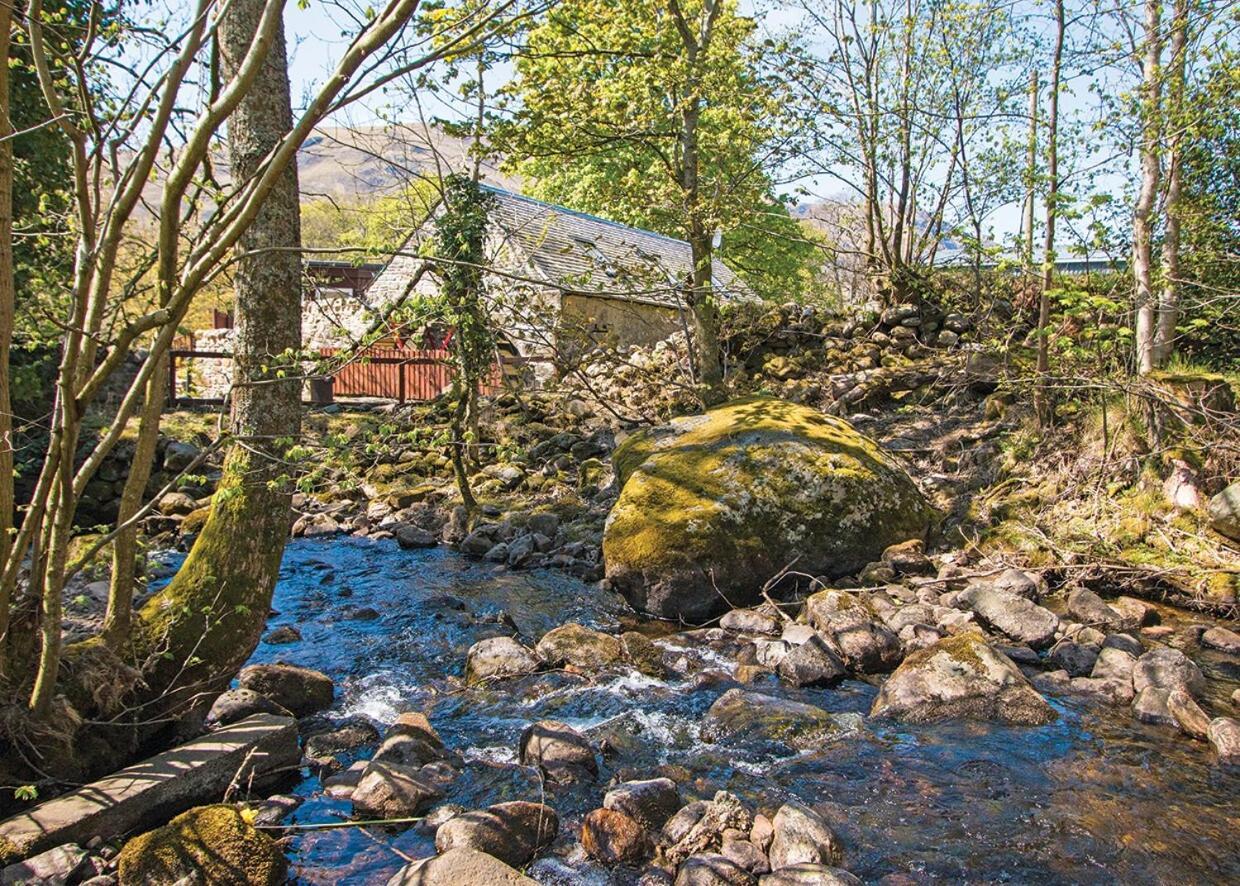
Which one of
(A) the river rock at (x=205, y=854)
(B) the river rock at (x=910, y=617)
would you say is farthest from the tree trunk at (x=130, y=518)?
(B) the river rock at (x=910, y=617)

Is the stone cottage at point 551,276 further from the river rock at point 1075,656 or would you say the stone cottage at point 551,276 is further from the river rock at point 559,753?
the river rock at point 1075,656

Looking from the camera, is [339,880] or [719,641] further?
[719,641]

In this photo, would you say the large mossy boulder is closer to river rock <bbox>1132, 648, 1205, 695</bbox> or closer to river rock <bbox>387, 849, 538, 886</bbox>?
river rock <bbox>1132, 648, 1205, 695</bbox>

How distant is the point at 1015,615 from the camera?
276 inches

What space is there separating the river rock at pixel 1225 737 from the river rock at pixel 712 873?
3.21 m

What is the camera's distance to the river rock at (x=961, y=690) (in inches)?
218

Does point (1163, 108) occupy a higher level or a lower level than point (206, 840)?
higher

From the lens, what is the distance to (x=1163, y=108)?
29.2 feet

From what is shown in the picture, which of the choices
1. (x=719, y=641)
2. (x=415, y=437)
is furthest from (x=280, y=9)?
(x=719, y=641)

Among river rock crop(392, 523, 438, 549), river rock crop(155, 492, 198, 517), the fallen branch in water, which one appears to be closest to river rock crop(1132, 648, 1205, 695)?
the fallen branch in water

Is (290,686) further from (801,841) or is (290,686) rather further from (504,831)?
(801,841)

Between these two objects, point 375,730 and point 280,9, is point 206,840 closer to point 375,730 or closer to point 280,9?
point 375,730

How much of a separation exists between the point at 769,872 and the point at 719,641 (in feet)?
11.4

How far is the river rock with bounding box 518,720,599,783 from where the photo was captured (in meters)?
4.84
